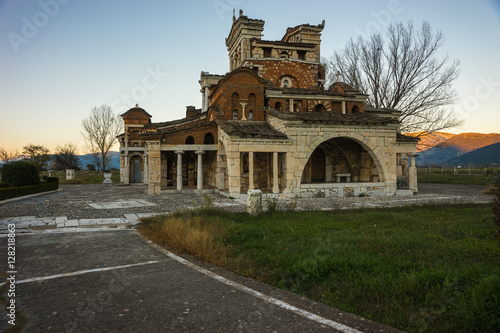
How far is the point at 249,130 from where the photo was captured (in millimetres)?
16703

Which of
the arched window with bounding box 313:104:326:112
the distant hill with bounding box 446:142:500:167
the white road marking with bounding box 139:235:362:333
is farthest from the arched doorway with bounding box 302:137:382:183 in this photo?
the distant hill with bounding box 446:142:500:167

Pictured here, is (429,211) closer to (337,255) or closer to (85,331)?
(337,255)

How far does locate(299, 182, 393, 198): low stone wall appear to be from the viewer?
16578 millimetres

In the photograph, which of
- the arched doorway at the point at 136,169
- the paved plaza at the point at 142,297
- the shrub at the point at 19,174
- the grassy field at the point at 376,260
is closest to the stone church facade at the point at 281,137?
the shrub at the point at 19,174

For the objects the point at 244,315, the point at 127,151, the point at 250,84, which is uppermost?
the point at 250,84

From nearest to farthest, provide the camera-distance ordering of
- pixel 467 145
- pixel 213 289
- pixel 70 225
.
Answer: pixel 213 289 < pixel 70 225 < pixel 467 145

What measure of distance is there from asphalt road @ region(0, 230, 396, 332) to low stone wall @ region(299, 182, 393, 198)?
38.3 feet

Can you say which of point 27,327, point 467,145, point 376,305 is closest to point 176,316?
point 27,327

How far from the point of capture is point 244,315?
345 centimetres

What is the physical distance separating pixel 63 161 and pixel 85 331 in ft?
194

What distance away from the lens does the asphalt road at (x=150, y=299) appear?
10.6 feet

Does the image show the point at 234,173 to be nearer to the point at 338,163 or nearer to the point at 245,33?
the point at 338,163

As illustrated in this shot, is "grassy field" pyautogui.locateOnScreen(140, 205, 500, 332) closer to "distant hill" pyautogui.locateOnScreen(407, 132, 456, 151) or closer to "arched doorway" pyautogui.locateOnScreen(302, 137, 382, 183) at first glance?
"arched doorway" pyautogui.locateOnScreen(302, 137, 382, 183)

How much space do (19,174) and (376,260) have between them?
65.0 feet
